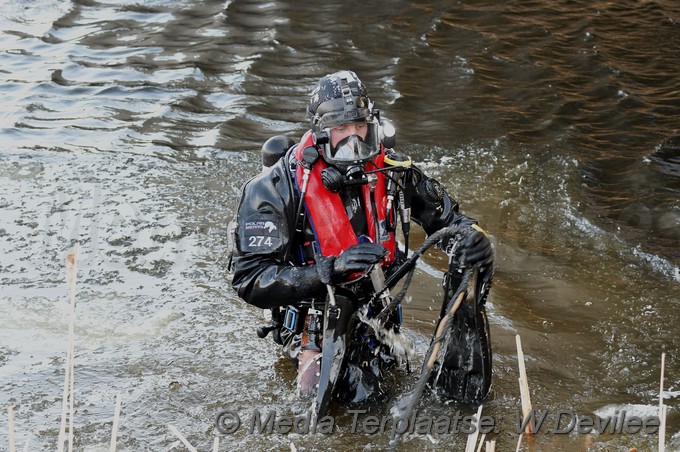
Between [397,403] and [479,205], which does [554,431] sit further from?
[479,205]

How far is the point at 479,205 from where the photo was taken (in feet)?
24.8

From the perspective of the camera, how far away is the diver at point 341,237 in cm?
453

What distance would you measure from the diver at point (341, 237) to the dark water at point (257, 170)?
32cm

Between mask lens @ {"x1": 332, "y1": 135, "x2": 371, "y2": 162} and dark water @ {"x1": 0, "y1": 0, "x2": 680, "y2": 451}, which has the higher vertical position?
mask lens @ {"x1": 332, "y1": 135, "x2": 371, "y2": 162}

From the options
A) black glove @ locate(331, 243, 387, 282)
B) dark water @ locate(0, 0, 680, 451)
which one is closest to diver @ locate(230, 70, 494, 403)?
black glove @ locate(331, 243, 387, 282)

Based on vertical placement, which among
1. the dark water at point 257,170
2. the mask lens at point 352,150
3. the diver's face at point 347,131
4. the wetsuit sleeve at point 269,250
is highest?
the diver's face at point 347,131

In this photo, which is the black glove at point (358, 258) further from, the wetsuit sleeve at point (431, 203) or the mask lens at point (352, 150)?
the wetsuit sleeve at point (431, 203)

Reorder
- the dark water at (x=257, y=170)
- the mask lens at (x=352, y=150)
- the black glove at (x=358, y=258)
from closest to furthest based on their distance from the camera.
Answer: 1. the black glove at (x=358, y=258)
2. the mask lens at (x=352, y=150)
3. the dark water at (x=257, y=170)

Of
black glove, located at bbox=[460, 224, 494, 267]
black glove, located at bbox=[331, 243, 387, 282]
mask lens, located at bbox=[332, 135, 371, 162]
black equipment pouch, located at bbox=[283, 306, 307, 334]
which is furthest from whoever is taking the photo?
black equipment pouch, located at bbox=[283, 306, 307, 334]

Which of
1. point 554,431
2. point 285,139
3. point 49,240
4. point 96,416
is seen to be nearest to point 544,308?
point 554,431

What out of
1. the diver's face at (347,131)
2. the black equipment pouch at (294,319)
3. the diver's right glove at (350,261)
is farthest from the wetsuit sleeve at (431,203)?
the black equipment pouch at (294,319)

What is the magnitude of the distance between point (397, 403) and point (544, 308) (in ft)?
5.89

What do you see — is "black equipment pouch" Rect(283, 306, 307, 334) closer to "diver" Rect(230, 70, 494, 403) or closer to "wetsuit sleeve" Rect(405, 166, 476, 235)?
"diver" Rect(230, 70, 494, 403)

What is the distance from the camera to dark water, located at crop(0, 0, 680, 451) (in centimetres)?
515
